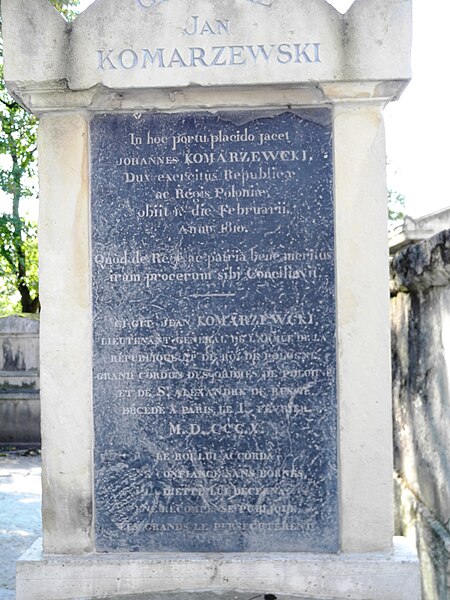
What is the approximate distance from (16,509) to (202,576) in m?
4.10

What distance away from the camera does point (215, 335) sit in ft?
11.8

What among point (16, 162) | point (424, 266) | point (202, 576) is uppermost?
point (16, 162)

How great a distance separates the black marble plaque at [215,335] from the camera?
11.7ft

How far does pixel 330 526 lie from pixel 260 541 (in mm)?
338

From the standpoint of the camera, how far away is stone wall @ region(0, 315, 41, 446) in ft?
37.1

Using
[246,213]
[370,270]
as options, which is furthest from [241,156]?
[370,270]

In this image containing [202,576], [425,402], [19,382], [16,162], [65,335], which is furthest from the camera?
[16,162]

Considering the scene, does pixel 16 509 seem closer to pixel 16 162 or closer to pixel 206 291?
pixel 206 291

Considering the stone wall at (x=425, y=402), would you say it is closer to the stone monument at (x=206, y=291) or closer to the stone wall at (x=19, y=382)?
the stone monument at (x=206, y=291)

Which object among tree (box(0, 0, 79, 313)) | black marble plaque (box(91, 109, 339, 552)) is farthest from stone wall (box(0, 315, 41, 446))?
black marble plaque (box(91, 109, 339, 552))

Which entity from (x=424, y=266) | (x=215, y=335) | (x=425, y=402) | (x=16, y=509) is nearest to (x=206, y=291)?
(x=215, y=335)

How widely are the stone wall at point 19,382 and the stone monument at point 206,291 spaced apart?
7979mm

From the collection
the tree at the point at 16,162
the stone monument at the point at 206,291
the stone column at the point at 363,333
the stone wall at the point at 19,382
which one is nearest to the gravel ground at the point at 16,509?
the stone wall at the point at 19,382

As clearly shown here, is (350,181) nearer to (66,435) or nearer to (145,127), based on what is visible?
(145,127)
